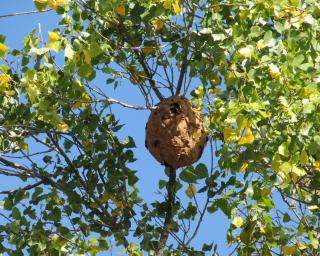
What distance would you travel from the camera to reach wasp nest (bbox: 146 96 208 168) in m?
4.22

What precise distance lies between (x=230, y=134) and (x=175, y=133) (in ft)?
1.10

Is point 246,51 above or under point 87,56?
above

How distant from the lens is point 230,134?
4.05 metres

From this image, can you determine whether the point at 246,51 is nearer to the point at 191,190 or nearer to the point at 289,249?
the point at 191,190

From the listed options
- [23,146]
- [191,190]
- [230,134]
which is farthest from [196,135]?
[23,146]

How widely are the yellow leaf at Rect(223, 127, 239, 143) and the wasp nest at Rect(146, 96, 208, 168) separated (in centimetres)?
25

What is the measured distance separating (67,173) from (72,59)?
4.71ft

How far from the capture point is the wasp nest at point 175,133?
13.9 feet

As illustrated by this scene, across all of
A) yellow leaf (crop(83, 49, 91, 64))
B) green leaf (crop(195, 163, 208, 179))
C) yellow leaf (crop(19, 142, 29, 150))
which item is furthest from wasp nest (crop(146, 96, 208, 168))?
yellow leaf (crop(19, 142, 29, 150))

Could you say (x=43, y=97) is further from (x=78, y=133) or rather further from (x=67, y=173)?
(x=67, y=173)

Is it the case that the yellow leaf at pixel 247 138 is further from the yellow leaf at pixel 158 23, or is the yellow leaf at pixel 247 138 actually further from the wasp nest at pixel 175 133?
the yellow leaf at pixel 158 23

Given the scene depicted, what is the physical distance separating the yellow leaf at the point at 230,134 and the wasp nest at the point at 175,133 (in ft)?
0.83

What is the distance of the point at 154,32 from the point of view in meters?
5.05

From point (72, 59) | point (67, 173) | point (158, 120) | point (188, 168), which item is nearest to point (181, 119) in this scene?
point (158, 120)
